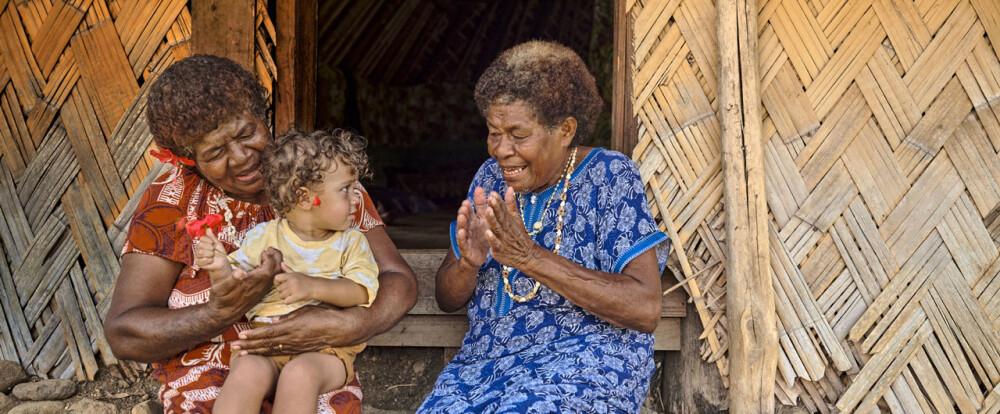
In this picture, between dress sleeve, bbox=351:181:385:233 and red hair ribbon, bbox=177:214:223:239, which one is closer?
red hair ribbon, bbox=177:214:223:239

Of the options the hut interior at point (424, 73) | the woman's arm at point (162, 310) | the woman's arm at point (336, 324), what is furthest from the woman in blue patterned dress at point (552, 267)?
the hut interior at point (424, 73)

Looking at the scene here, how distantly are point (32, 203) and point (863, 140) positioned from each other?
11.3 ft

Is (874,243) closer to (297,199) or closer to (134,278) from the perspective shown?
(297,199)

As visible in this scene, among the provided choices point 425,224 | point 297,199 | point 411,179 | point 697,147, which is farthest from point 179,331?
point 411,179

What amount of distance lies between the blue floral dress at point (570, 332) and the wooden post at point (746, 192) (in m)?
0.42

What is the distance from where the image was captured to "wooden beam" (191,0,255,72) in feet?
10.2

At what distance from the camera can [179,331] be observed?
214cm

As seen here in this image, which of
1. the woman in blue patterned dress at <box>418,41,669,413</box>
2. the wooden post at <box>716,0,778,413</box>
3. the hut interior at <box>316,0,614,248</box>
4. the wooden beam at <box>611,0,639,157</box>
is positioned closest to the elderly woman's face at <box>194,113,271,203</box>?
the woman in blue patterned dress at <box>418,41,669,413</box>

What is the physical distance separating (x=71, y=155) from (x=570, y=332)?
7.60 feet

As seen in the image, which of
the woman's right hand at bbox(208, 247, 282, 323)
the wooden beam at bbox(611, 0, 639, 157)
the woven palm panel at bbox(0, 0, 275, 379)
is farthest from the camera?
the woven palm panel at bbox(0, 0, 275, 379)

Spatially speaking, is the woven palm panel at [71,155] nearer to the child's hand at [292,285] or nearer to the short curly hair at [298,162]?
the short curly hair at [298,162]

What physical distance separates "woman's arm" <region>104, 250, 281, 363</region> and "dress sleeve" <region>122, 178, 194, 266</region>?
0.08 feet

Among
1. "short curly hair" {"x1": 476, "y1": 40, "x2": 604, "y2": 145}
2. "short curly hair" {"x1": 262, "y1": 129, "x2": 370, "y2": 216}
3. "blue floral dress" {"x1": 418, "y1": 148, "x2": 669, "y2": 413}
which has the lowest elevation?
"blue floral dress" {"x1": 418, "y1": 148, "x2": 669, "y2": 413}

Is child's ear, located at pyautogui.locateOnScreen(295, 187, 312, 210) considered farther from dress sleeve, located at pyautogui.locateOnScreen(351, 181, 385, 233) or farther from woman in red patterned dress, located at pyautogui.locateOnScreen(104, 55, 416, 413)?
dress sleeve, located at pyautogui.locateOnScreen(351, 181, 385, 233)
